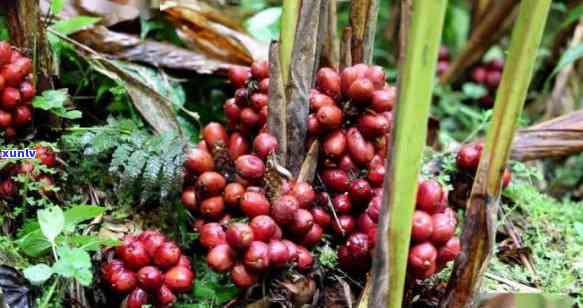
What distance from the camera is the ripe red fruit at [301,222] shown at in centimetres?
121

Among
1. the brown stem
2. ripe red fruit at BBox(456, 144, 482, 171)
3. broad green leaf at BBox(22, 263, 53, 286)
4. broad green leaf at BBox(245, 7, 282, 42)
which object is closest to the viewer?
broad green leaf at BBox(22, 263, 53, 286)

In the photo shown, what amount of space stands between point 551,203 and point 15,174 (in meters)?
1.40

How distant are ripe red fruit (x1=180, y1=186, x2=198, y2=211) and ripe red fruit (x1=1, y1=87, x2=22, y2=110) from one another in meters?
0.38

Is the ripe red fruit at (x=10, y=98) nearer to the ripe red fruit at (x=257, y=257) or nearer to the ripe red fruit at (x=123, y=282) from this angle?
the ripe red fruit at (x=123, y=282)

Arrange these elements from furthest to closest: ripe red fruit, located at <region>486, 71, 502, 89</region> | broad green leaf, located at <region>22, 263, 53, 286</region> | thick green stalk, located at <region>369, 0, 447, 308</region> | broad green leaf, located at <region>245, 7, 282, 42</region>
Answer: ripe red fruit, located at <region>486, 71, 502, 89</region>, broad green leaf, located at <region>245, 7, 282, 42</region>, broad green leaf, located at <region>22, 263, 53, 286</region>, thick green stalk, located at <region>369, 0, 447, 308</region>

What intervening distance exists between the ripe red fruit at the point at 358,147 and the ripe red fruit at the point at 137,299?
1.56 ft

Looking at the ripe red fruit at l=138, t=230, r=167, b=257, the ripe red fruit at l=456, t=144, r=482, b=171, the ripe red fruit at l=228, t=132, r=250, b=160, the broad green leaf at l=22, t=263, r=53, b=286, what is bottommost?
the broad green leaf at l=22, t=263, r=53, b=286

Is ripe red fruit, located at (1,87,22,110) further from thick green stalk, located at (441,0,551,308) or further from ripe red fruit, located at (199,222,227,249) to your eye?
thick green stalk, located at (441,0,551,308)

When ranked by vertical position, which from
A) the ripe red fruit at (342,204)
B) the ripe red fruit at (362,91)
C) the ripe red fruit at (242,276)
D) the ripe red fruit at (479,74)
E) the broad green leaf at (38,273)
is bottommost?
the ripe red fruit at (242,276)

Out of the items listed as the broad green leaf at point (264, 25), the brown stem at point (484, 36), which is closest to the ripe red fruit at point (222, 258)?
the broad green leaf at point (264, 25)

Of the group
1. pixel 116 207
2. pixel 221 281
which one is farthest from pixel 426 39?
pixel 116 207

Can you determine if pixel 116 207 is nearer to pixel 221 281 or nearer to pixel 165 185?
pixel 165 185

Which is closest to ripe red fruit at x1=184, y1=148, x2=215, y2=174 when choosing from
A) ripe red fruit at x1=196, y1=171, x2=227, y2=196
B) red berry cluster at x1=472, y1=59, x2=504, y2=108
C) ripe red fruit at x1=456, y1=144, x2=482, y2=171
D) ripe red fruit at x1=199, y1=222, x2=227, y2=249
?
ripe red fruit at x1=196, y1=171, x2=227, y2=196

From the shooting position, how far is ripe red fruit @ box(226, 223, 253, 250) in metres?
1.14
